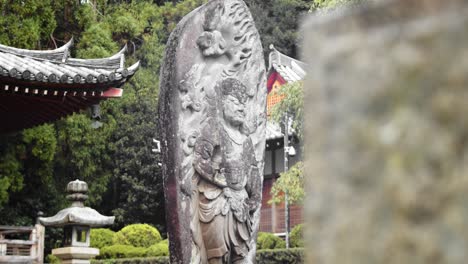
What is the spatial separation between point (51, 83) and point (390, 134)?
29.0ft

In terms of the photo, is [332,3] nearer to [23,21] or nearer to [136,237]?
[23,21]

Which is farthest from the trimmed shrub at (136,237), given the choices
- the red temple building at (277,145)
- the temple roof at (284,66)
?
the temple roof at (284,66)

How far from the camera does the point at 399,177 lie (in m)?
0.50

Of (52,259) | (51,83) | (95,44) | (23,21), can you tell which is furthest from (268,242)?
(51,83)

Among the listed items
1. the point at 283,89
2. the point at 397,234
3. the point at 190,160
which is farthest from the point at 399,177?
the point at 283,89

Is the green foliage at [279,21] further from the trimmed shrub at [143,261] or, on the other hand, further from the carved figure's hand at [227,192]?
the carved figure's hand at [227,192]

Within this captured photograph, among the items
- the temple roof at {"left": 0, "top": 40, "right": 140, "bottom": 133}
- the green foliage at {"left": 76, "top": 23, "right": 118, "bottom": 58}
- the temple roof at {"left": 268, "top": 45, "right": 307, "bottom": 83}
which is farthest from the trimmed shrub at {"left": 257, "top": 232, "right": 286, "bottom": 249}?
the temple roof at {"left": 0, "top": 40, "right": 140, "bottom": 133}

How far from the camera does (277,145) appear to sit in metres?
21.9

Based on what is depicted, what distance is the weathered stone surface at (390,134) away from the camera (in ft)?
1.55

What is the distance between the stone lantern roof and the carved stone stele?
327 cm

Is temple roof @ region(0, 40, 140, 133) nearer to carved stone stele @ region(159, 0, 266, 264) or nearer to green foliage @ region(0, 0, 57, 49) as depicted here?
carved stone stele @ region(159, 0, 266, 264)

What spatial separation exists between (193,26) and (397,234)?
5.34 m

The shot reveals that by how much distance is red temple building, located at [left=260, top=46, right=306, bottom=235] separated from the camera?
2142 centimetres

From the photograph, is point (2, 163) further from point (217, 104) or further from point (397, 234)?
point (397, 234)
